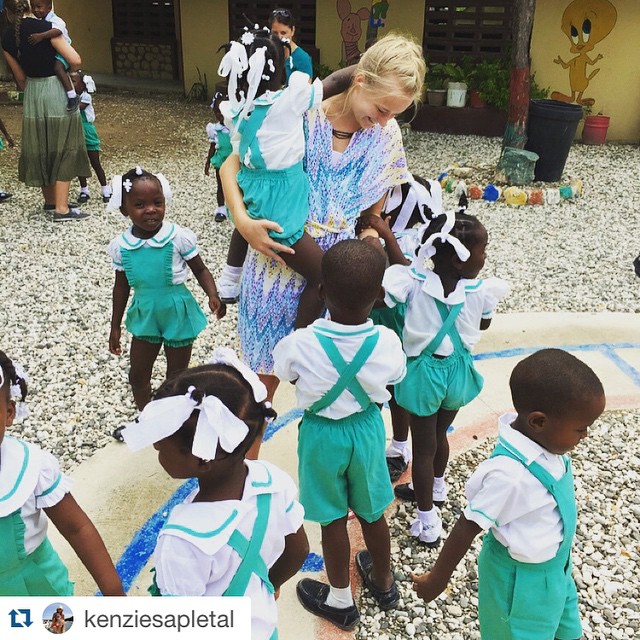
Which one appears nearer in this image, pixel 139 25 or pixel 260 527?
pixel 260 527

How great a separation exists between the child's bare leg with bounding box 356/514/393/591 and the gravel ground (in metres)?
0.11

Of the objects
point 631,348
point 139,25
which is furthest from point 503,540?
point 139,25

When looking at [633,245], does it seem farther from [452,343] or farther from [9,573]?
[9,573]

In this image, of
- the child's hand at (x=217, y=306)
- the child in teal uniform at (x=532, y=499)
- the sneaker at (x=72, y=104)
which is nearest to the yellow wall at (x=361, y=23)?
the sneaker at (x=72, y=104)

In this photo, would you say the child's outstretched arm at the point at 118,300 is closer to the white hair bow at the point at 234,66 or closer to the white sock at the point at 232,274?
the white sock at the point at 232,274

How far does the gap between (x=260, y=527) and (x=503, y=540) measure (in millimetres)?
608

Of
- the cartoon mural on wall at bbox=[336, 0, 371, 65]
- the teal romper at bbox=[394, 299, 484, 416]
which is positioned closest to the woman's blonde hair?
the teal romper at bbox=[394, 299, 484, 416]

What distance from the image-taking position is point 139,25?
14.4 m

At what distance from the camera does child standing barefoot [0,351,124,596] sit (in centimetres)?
142

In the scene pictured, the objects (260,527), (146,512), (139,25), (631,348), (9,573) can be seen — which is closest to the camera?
(260,527)

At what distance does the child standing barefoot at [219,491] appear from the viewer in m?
1.29

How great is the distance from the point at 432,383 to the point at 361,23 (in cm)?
991

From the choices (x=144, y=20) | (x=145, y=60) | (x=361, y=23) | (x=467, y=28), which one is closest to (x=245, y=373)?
(x=467, y=28)

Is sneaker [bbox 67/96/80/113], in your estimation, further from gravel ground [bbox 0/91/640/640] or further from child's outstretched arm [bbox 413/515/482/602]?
child's outstretched arm [bbox 413/515/482/602]
